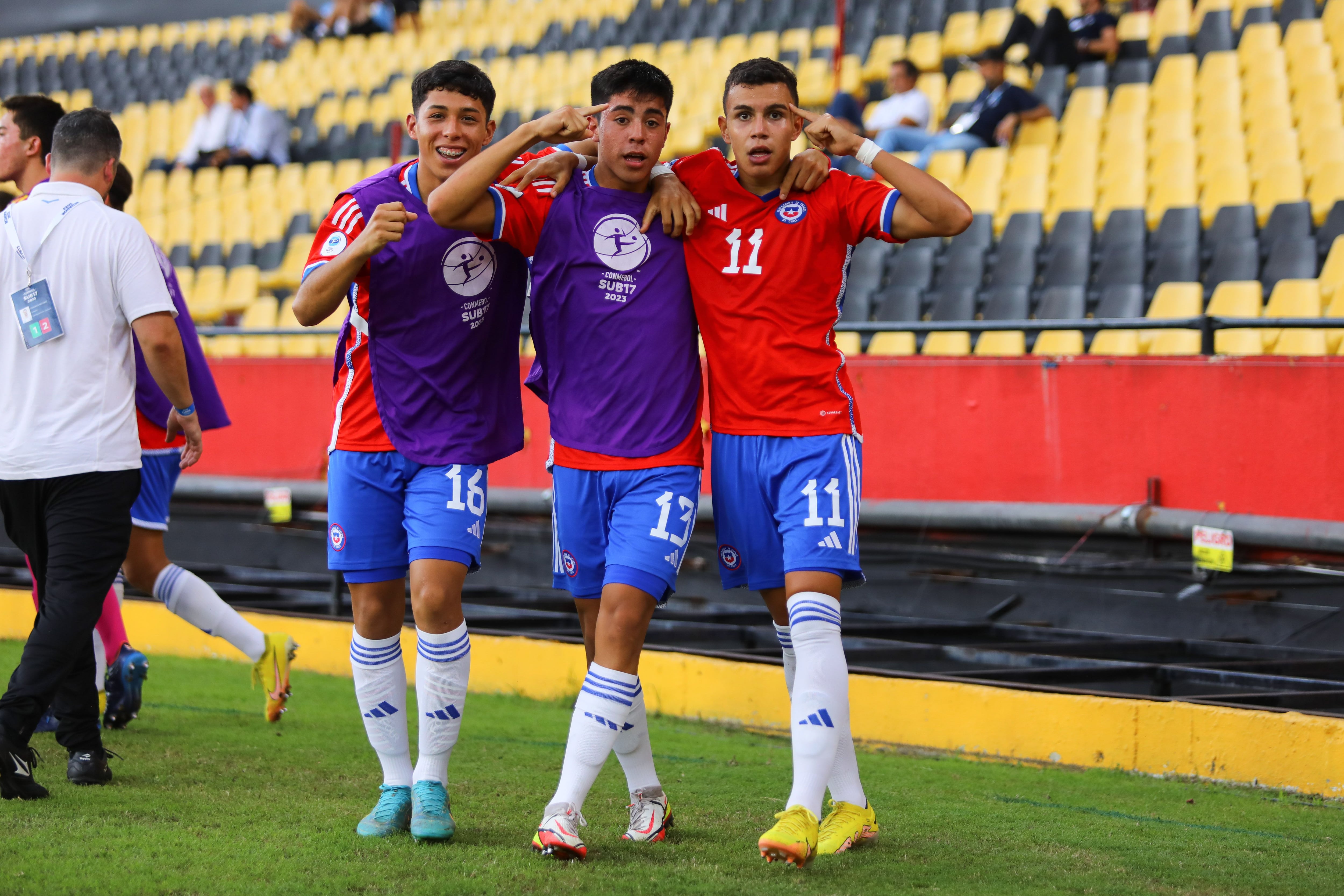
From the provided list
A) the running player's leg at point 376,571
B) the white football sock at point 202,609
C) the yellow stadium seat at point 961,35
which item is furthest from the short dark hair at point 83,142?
the yellow stadium seat at point 961,35

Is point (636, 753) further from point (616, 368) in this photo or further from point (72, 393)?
point (72, 393)

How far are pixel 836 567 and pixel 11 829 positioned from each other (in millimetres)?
2211

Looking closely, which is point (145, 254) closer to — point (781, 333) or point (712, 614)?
point (781, 333)

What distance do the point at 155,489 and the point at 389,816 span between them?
213 cm

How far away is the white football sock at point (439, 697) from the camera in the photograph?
3.68 meters

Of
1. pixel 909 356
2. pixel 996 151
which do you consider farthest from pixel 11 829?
pixel 996 151

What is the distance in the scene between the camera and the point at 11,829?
3.46m

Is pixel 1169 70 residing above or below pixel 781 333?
above

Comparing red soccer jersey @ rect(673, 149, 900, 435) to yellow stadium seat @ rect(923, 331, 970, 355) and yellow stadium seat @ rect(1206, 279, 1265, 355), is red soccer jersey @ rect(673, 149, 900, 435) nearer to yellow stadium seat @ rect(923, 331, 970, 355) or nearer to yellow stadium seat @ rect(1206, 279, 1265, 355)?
→ yellow stadium seat @ rect(1206, 279, 1265, 355)

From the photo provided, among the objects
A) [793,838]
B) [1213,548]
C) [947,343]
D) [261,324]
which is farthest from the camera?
[261,324]

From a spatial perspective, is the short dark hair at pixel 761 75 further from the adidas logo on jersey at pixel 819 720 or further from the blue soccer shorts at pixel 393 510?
the adidas logo on jersey at pixel 819 720

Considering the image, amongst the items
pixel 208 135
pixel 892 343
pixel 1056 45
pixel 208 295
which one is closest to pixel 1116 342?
pixel 892 343

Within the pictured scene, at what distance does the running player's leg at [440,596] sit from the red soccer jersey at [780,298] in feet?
2.38

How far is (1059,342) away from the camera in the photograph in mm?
8172
